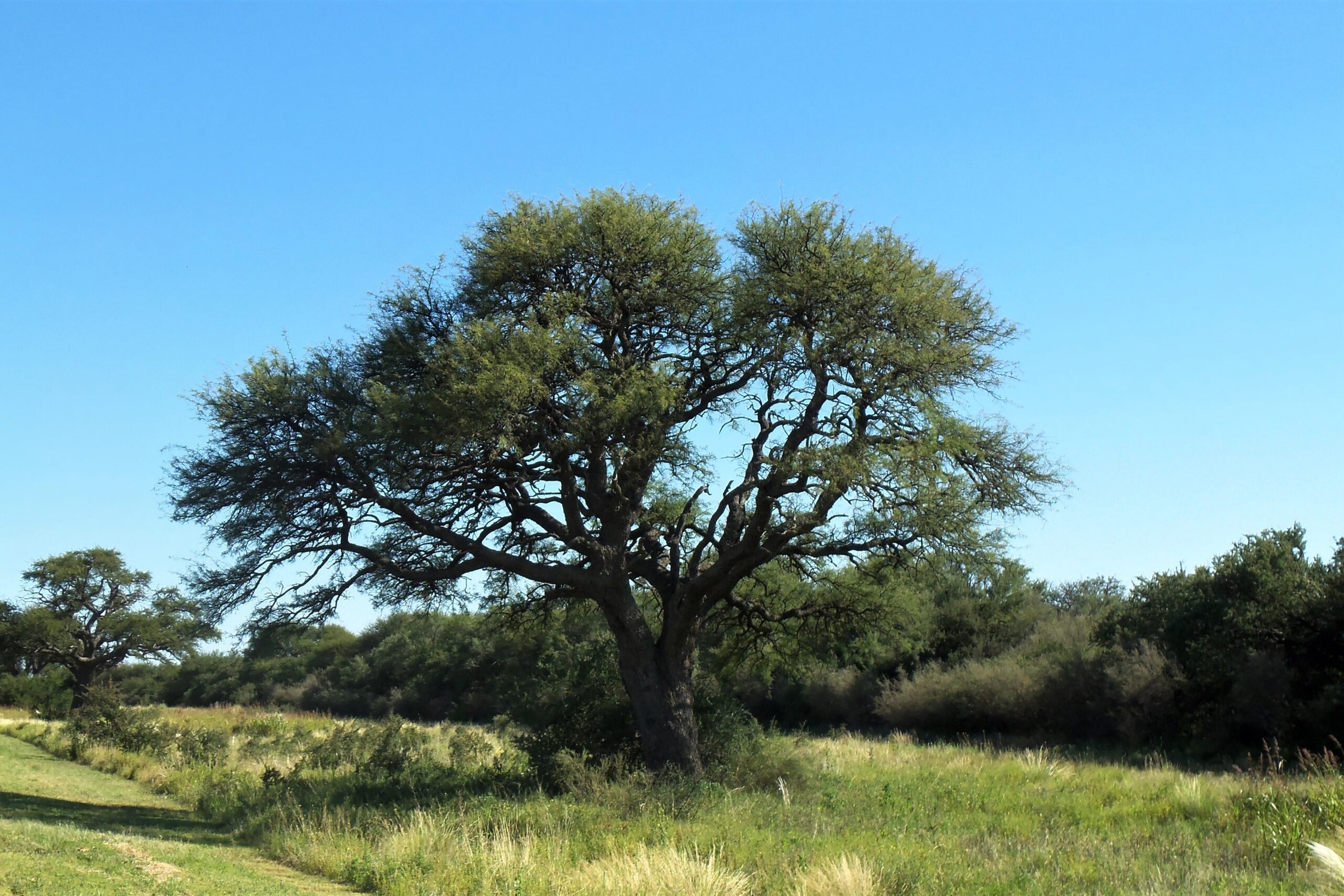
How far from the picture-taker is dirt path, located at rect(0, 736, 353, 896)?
28.7 ft

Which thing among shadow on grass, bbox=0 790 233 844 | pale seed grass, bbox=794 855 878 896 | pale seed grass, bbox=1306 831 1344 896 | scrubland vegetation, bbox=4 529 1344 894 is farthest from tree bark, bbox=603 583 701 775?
pale seed grass, bbox=1306 831 1344 896

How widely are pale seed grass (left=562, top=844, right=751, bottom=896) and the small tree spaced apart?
48.5 m

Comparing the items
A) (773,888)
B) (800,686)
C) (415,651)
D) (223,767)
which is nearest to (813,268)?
(773,888)

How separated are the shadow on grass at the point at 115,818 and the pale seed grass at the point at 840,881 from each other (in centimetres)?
958

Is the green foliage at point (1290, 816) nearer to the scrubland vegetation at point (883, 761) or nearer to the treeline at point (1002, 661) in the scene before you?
the scrubland vegetation at point (883, 761)

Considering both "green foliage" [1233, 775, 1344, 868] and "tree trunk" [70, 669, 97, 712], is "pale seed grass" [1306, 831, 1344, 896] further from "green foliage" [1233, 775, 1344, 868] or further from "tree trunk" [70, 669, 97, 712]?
"tree trunk" [70, 669, 97, 712]

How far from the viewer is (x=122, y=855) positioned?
33.7ft

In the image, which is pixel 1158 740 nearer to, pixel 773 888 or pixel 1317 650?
pixel 1317 650

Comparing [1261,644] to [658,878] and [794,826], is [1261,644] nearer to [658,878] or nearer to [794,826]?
[794,826]

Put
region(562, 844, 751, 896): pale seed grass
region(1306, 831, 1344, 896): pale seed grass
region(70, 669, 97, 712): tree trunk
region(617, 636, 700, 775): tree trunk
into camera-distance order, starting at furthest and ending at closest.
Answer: region(70, 669, 97, 712): tree trunk → region(617, 636, 700, 775): tree trunk → region(562, 844, 751, 896): pale seed grass → region(1306, 831, 1344, 896): pale seed grass

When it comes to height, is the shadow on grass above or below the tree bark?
below

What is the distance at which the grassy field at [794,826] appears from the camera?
8.87 meters

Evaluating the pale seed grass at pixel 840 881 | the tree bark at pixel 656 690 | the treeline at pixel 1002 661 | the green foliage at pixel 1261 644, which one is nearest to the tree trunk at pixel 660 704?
the tree bark at pixel 656 690

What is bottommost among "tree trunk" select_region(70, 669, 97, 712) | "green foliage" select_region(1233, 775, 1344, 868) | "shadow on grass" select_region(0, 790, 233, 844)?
"shadow on grass" select_region(0, 790, 233, 844)
